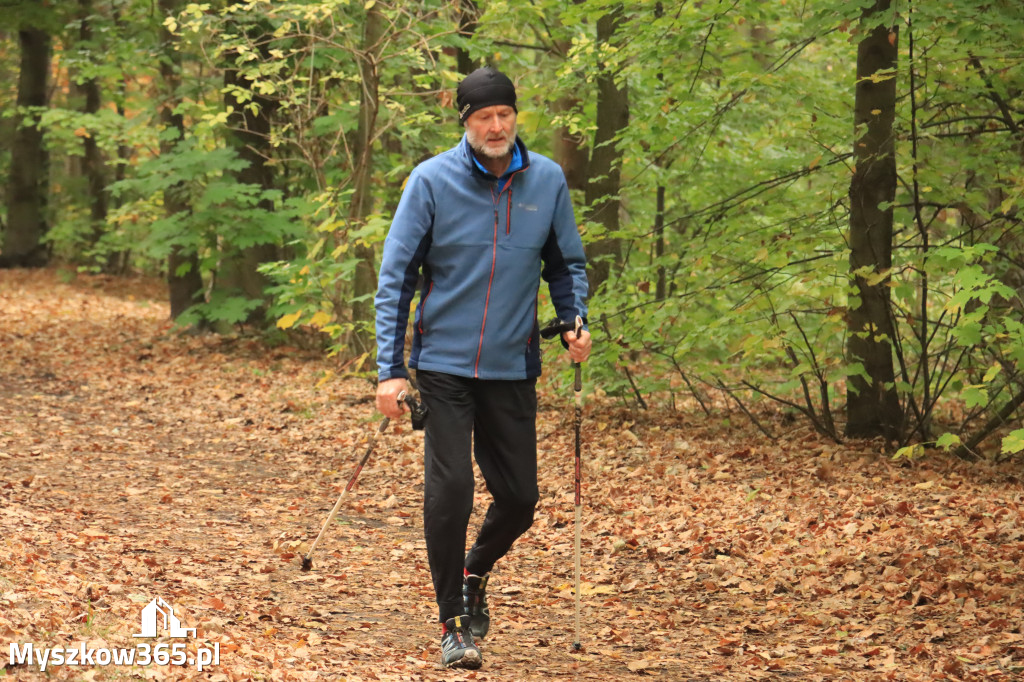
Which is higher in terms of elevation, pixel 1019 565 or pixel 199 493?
pixel 1019 565

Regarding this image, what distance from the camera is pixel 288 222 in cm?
1295

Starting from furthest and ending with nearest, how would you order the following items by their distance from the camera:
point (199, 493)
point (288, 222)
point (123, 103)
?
point (123, 103)
point (288, 222)
point (199, 493)

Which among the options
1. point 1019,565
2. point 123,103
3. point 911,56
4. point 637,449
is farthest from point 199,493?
point 123,103

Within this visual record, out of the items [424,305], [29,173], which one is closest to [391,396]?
[424,305]

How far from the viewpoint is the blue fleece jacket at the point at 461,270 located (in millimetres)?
3922

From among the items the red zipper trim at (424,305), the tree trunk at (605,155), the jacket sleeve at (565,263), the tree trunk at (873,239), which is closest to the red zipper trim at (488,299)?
the red zipper trim at (424,305)

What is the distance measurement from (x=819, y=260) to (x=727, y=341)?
3.20ft

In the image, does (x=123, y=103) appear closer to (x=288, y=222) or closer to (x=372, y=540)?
(x=288, y=222)

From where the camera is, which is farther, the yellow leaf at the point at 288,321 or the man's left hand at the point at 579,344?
the yellow leaf at the point at 288,321

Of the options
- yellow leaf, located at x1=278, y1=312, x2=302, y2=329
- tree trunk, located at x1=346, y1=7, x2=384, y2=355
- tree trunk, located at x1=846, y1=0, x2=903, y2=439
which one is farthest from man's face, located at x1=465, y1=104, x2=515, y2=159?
yellow leaf, located at x1=278, y1=312, x2=302, y2=329

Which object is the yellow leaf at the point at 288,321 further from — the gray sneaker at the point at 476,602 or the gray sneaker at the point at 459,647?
the gray sneaker at the point at 459,647

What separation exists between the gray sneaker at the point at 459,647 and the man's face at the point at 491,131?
6.11ft

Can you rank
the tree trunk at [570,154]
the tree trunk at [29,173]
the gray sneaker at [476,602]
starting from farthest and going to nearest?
the tree trunk at [29,173] < the tree trunk at [570,154] < the gray sneaker at [476,602]

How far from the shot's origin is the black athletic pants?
3.97 m
